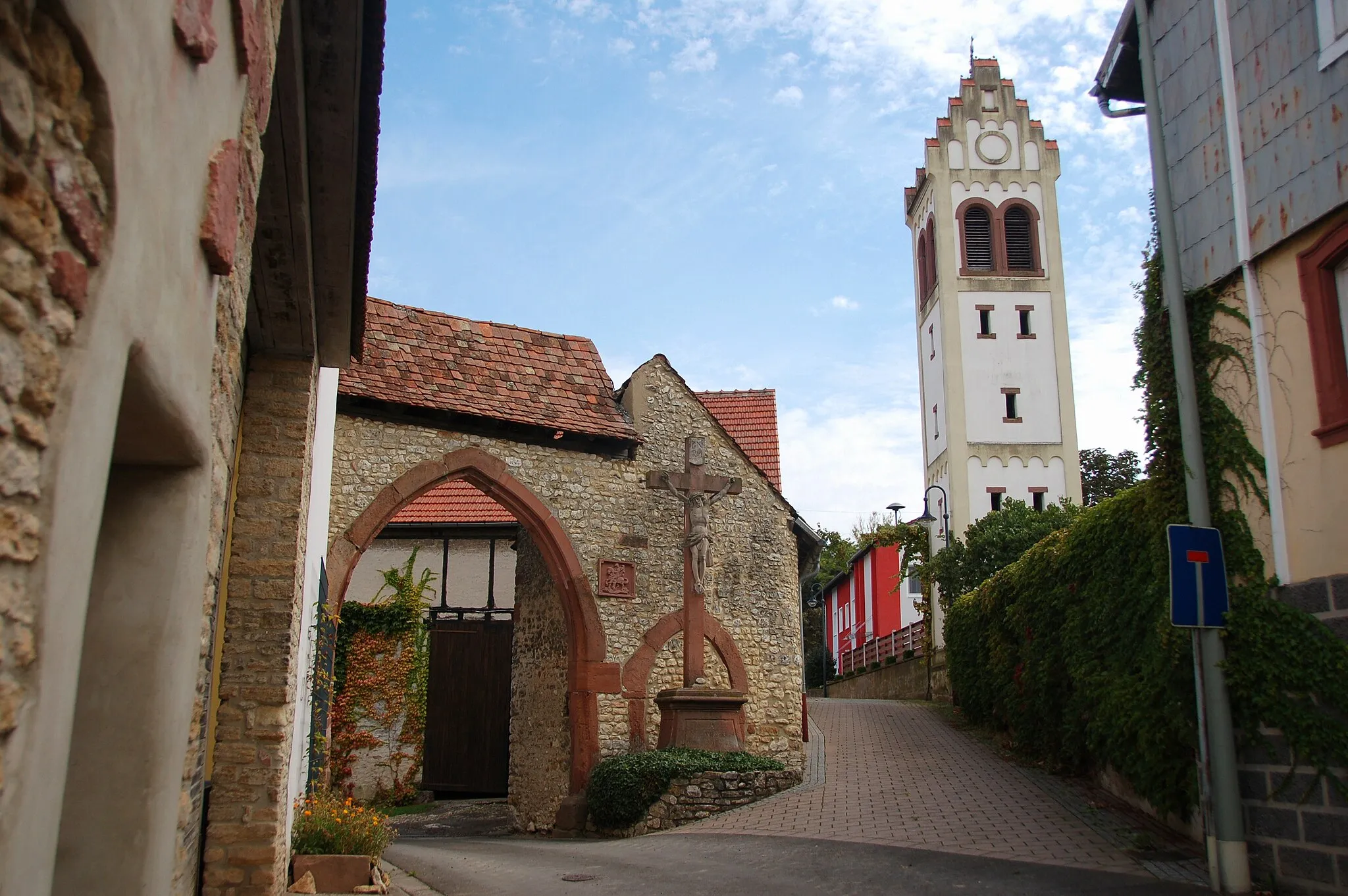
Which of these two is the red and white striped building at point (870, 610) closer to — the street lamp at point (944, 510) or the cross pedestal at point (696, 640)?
the street lamp at point (944, 510)

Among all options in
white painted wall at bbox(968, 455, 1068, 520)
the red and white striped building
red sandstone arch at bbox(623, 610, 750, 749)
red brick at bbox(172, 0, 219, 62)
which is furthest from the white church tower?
red brick at bbox(172, 0, 219, 62)

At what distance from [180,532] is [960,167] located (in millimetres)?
30824

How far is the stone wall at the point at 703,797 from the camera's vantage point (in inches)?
503

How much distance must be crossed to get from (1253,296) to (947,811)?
580 centimetres

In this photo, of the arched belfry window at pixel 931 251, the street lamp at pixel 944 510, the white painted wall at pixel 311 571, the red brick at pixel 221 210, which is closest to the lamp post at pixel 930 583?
the street lamp at pixel 944 510

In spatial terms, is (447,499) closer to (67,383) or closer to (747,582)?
(747,582)

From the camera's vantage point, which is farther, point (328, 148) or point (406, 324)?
point (406, 324)

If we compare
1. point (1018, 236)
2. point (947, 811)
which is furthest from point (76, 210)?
point (1018, 236)

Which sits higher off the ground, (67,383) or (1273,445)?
(1273,445)

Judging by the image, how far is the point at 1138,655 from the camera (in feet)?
29.1

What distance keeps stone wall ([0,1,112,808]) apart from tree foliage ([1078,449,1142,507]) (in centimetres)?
3609

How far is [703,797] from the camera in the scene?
1283 cm

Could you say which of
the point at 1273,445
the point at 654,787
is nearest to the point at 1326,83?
the point at 1273,445

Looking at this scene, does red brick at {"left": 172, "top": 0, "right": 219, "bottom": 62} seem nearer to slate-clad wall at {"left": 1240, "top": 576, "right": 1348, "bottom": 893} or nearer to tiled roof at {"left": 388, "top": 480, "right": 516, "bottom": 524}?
slate-clad wall at {"left": 1240, "top": 576, "right": 1348, "bottom": 893}
